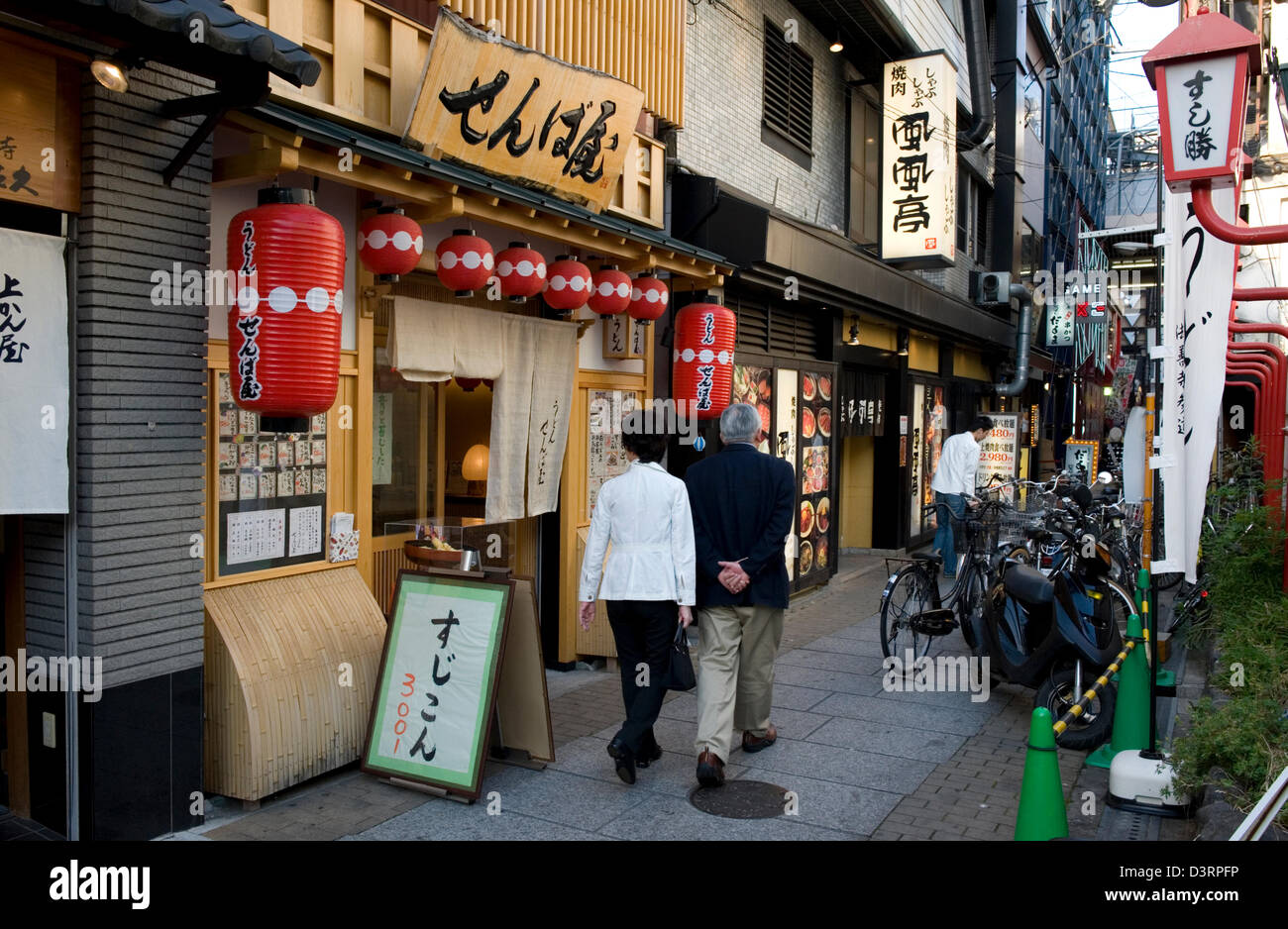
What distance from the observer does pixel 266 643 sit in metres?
5.89

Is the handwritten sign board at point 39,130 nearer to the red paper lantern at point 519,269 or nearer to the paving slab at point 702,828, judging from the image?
the red paper lantern at point 519,269

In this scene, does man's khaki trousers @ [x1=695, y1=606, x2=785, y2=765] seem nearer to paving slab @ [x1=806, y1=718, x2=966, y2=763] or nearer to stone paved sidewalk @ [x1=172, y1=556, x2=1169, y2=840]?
stone paved sidewalk @ [x1=172, y1=556, x2=1169, y2=840]

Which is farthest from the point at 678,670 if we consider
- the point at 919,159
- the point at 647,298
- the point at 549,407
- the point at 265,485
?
the point at 919,159

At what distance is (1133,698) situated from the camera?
6.59 meters

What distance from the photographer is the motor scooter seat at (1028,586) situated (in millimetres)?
7300

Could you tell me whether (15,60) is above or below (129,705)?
above

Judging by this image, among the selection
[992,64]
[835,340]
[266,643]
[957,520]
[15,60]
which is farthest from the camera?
[992,64]

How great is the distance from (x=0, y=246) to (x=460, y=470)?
13.8ft


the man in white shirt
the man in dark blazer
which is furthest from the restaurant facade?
the man in white shirt

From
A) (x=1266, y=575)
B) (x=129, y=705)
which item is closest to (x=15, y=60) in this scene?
(x=129, y=705)

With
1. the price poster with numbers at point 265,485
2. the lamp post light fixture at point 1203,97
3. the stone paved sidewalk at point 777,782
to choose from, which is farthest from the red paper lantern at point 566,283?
the lamp post light fixture at point 1203,97

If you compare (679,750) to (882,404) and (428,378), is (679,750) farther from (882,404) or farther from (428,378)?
(882,404)

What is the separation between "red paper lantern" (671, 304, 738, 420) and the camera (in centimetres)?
988

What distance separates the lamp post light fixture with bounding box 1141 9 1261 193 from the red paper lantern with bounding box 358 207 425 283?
4.60m
